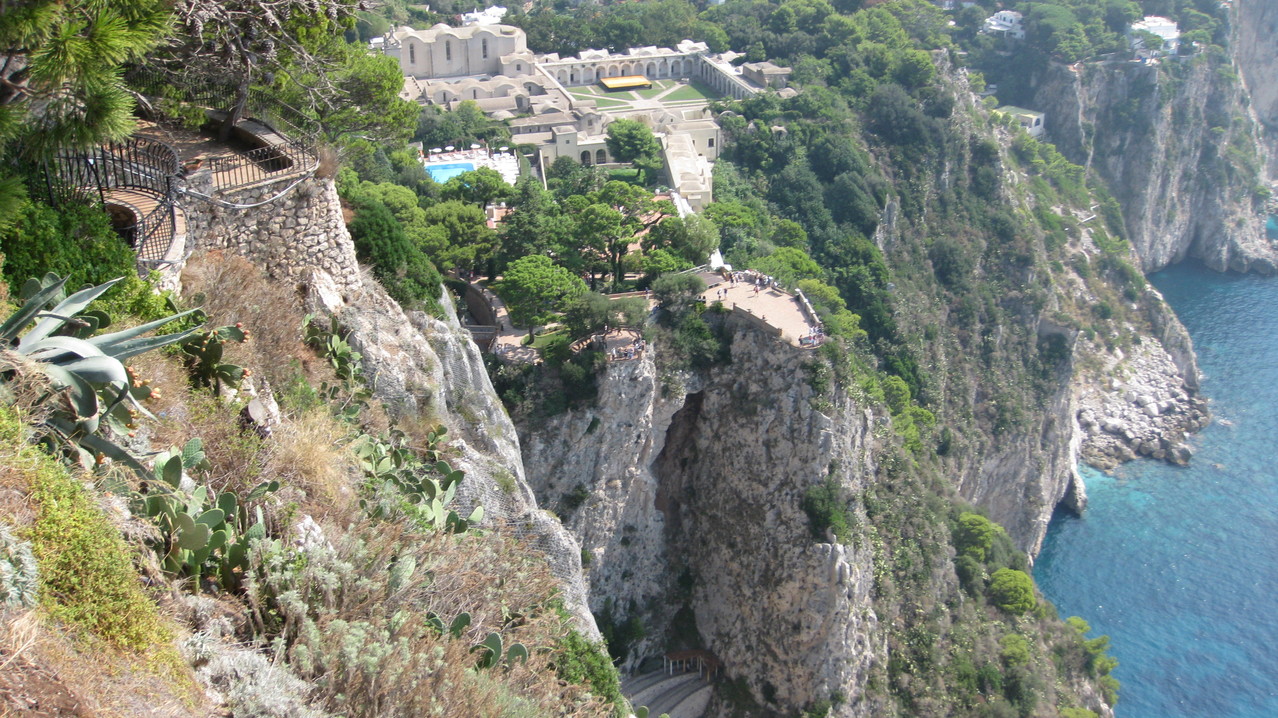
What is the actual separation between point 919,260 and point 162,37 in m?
46.4

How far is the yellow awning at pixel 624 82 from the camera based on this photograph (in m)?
66.7

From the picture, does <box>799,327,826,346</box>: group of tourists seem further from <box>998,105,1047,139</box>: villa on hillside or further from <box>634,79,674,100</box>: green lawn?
<box>998,105,1047,139</box>: villa on hillside

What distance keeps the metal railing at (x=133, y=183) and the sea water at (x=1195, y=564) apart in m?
42.1

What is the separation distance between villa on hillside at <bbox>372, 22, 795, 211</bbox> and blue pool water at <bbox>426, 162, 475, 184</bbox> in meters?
5.01

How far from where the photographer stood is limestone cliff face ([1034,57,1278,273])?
262ft

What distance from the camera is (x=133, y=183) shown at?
1658 cm

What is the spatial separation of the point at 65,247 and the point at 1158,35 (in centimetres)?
8904

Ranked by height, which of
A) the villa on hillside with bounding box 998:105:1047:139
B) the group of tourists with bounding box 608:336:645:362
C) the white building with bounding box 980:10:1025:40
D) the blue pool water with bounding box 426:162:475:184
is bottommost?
the villa on hillside with bounding box 998:105:1047:139

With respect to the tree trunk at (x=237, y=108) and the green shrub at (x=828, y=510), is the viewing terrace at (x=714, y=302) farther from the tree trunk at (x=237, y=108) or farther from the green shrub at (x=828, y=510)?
the tree trunk at (x=237, y=108)

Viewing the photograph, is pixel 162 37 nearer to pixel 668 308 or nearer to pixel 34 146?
pixel 34 146

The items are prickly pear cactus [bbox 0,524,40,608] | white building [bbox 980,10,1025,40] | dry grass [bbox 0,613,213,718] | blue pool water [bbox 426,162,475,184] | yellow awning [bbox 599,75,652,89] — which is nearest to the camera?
dry grass [bbox 0,613,213,718]

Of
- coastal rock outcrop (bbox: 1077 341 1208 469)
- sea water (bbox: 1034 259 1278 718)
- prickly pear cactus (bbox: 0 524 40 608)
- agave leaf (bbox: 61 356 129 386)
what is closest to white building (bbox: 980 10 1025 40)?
coastal rock outcrop (bbox: 1077 341 1208 469)

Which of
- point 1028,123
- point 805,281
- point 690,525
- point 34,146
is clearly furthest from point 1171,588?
point 34,146

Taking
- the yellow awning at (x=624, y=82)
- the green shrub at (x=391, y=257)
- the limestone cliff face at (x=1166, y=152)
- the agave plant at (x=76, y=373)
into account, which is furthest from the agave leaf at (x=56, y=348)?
the limestone cliff face at (x=1166, y=152)
